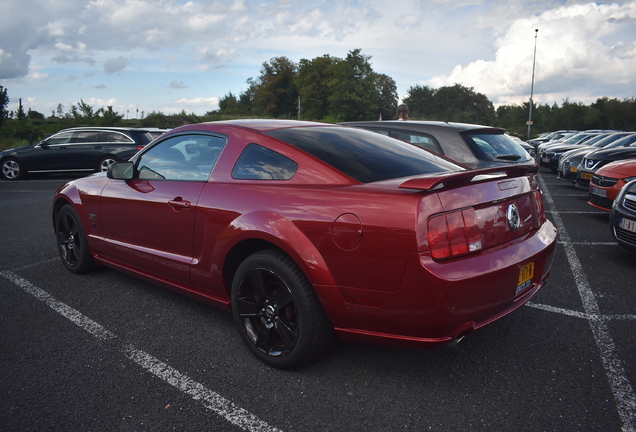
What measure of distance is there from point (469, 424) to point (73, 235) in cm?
387

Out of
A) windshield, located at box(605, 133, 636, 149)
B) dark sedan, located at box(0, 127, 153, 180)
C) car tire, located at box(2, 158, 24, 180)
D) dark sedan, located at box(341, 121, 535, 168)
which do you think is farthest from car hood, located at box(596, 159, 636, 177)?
car tire, located at box(2, 158, 24, 180)

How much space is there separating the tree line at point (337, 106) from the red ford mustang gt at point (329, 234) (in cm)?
3408

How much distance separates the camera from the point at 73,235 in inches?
176

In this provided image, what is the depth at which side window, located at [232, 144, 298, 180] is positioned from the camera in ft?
9.26

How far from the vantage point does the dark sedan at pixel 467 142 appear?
18.5 feet

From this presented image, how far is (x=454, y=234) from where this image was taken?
89.7 inches

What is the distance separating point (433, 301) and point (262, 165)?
137cm

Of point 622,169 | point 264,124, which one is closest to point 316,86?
point 622,169

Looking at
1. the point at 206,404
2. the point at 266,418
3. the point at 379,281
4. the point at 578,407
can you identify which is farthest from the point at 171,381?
the point at 578,407

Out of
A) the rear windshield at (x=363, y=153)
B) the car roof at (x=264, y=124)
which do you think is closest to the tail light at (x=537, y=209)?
the rear windshield at (x=363, y=153)

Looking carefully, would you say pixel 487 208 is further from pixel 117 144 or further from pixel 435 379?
pixel 117 144

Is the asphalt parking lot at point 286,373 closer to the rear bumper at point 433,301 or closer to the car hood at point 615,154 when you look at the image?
the rear bumper at point 433,301

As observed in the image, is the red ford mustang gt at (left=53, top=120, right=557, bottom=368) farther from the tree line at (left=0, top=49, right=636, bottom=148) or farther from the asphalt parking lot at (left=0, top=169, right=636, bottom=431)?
the tree line at (left=0, top=49, right=636, bottom=148)

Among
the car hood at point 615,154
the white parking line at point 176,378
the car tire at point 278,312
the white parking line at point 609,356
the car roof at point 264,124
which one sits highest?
the car roof at point 264,124
